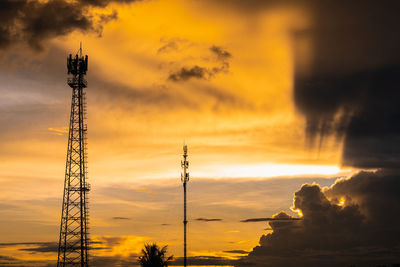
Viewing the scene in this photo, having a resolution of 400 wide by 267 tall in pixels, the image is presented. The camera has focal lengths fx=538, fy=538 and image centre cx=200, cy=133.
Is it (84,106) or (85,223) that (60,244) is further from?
(84,106)

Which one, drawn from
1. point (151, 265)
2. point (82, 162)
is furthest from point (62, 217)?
point (151, 265)

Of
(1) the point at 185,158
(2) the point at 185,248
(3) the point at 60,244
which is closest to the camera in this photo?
(2) the point at 185,248

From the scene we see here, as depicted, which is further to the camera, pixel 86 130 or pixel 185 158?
pixel 86 130

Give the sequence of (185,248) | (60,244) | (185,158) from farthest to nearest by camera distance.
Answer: (60,244) < (185,158) < (185,248)

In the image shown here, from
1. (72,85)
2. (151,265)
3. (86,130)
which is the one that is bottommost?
(151,265)

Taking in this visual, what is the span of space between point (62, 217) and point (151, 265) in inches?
752

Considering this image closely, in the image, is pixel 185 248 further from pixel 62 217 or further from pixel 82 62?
pixel 82 62

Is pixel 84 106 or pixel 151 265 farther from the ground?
pixel 84 106

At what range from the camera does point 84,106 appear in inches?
3917

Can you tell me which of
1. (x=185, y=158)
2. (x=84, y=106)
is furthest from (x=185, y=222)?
(x=84, y=106)

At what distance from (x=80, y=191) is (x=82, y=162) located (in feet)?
17.5

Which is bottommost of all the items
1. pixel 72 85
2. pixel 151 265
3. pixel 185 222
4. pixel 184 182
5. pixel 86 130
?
pixel 151 265

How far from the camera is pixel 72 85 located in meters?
99.7

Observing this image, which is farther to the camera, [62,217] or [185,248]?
[62,217]
